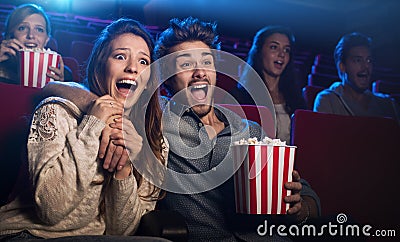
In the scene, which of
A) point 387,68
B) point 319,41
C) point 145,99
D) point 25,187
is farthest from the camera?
point 319,41

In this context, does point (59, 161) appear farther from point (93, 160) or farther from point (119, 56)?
point (119, 56)

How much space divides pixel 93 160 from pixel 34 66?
0.53 meters

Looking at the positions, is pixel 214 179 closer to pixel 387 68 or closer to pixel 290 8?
pixel 387 68

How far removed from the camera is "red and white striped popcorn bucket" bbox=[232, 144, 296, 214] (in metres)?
0.86

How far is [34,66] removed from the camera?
1.28m

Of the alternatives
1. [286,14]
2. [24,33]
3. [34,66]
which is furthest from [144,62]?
[286,14]

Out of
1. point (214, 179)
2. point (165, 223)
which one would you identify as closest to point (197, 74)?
point (214, 179)

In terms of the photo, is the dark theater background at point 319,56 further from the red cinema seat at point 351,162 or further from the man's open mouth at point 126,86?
the man's open mouth at point 126,86

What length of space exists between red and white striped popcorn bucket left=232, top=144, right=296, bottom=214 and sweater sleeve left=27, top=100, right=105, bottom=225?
0.88ft

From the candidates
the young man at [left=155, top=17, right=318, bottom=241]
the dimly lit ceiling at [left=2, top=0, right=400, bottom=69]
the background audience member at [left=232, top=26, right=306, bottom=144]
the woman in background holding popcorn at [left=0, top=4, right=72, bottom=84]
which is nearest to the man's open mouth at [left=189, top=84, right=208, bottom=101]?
the young man at [left=155, top=17, right=318, bottom=241]

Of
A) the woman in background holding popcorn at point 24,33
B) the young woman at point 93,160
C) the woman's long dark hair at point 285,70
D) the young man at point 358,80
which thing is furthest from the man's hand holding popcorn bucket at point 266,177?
the young man at point 358,80

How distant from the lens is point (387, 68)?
335cm

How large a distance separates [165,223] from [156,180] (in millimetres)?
168

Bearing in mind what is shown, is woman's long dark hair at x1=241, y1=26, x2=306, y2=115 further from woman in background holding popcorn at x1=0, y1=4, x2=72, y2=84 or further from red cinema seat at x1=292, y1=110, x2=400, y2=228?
woman in background holding popcorn at x1=0, y1=4, x2=72, y2=84
